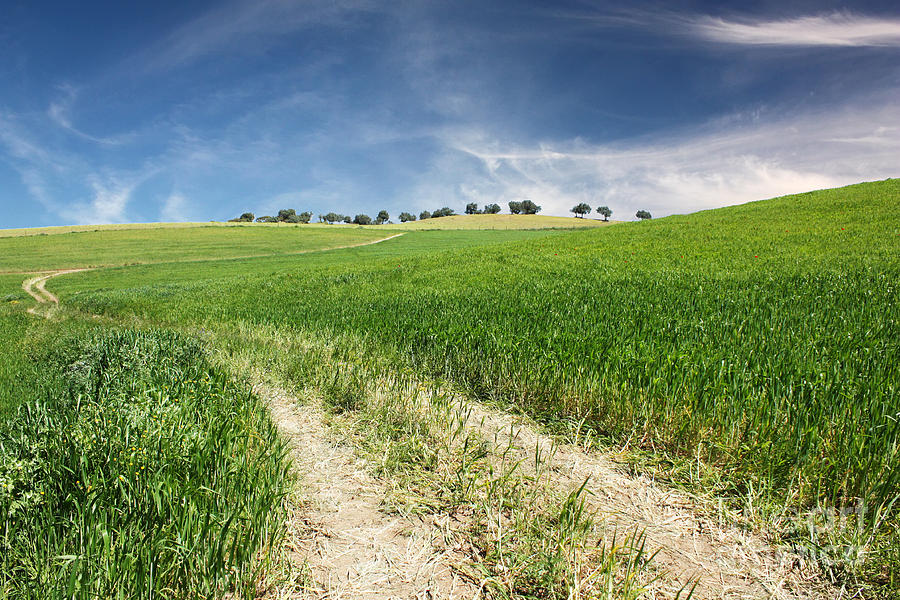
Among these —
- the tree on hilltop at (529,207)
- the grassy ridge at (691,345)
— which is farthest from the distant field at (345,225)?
the grassy ridge at (691,345)

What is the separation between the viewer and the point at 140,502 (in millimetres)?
2762

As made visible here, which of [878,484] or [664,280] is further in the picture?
[664,280]

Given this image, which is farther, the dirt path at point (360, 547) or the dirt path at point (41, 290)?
the dirt path at point (41, 290)

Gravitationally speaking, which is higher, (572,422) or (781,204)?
(781,204)

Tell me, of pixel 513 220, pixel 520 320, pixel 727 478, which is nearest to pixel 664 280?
pixel 520 320

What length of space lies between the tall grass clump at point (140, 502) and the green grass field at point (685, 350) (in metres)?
2.66

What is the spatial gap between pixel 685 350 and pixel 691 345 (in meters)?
0.27

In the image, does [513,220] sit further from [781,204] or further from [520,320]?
[520,320]

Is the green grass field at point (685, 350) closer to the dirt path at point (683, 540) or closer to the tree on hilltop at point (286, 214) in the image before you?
the dirt path at point (683, 540)

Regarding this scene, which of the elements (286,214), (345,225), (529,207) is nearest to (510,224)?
(345,225)

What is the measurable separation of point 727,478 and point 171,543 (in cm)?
417

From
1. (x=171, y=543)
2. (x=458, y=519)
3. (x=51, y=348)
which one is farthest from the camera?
(x=51, y=348)

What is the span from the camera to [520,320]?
724 cm

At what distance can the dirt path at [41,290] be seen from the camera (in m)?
18.4
